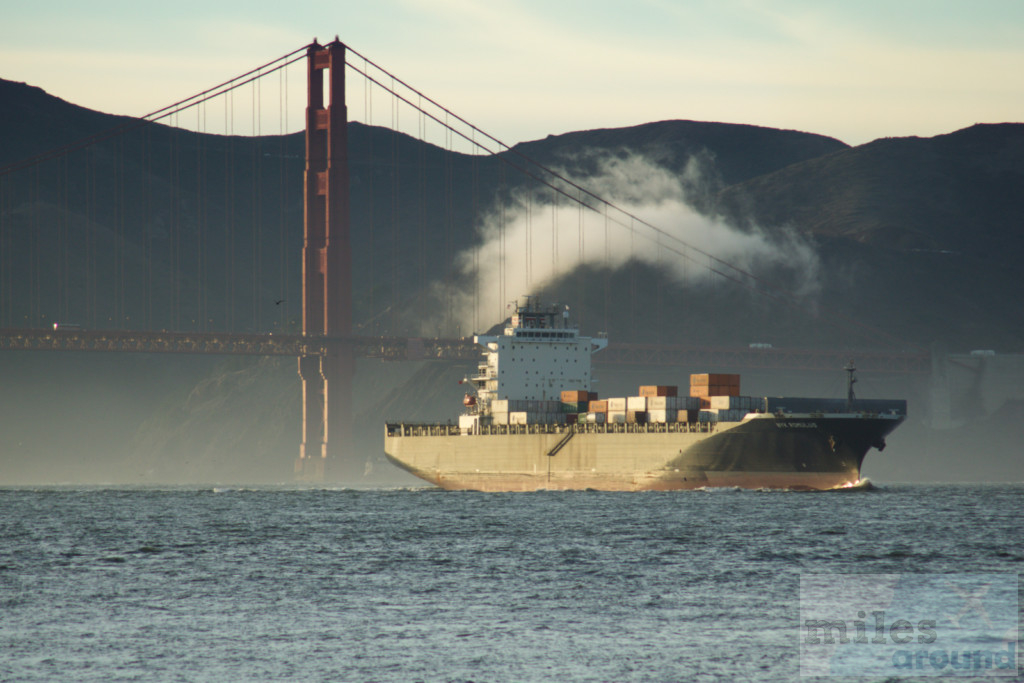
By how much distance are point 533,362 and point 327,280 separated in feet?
187

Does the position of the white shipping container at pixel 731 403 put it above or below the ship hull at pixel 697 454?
above

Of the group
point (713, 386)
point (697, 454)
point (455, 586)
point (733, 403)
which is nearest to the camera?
point (455, 586)

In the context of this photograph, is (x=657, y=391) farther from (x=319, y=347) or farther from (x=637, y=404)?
(x=319, y=347)

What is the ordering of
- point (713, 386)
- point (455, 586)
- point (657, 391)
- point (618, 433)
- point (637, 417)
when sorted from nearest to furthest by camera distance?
point (455, 586) < point (618, 433) < point (637, 417) < point (713, 386) < point (657, 391)

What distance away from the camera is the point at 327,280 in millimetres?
142750

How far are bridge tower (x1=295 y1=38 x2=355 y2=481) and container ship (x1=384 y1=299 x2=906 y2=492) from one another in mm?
46208

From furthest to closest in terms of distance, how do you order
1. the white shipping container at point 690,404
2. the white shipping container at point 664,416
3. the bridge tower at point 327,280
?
the bridge tower at point 327,280, the white shipping container at point 690,404, the white shipping container at point 664,416

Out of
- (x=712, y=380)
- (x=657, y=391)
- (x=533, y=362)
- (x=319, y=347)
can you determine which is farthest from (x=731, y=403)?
(x=319, y=347)

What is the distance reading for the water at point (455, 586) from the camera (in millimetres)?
25594

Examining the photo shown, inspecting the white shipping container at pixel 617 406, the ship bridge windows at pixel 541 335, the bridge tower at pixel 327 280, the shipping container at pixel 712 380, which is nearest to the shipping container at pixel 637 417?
the white shipping container at pixel 617 406

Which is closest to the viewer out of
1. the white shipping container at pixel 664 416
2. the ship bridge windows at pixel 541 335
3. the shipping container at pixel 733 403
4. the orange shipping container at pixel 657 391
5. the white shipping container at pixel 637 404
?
the shipping container at pixel 733 403

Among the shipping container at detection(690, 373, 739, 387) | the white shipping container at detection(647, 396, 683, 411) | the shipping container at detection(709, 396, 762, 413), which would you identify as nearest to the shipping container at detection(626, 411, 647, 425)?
the white shipping container at detection(647, 396, 683, 411)

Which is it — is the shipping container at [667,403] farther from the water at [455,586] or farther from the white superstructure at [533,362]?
the white superstructure at [533,362]

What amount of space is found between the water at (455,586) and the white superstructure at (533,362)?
26.3 meters
